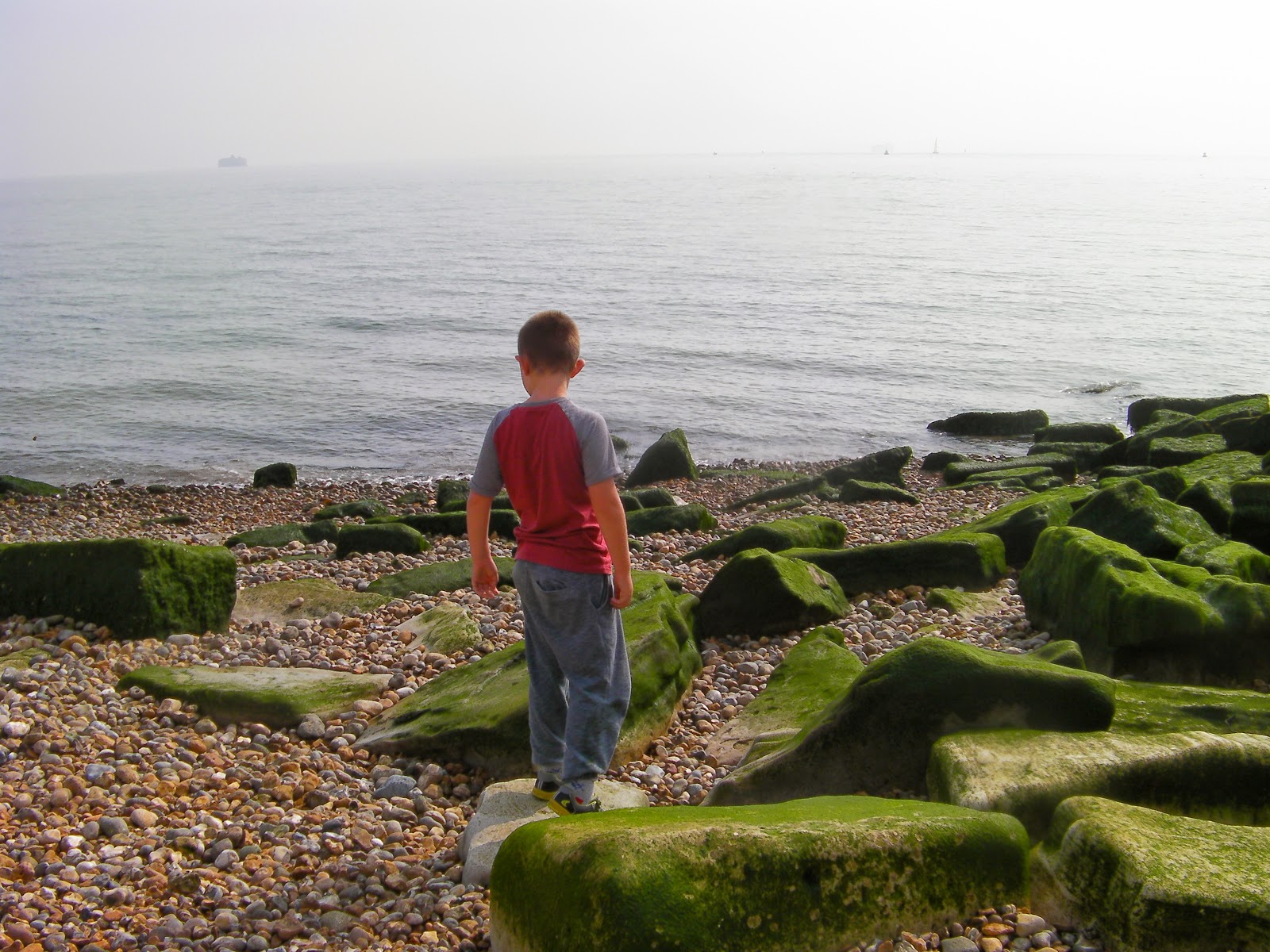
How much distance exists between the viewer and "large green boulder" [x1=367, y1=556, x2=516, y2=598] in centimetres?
882

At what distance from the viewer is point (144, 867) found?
4191 millimetres

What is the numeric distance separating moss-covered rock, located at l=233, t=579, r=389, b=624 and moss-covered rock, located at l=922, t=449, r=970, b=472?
1293 cm

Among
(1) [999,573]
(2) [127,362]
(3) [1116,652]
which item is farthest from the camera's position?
(2) [127,362]

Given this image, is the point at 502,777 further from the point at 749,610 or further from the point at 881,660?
the point at 749,610

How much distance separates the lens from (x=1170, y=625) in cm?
584

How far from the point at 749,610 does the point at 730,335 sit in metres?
27.4

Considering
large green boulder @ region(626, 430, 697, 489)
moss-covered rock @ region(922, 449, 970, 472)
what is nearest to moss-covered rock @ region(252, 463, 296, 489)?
large green boulder @ region(626, 430, 697, 489)

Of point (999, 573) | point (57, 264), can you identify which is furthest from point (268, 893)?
point (57, 264)

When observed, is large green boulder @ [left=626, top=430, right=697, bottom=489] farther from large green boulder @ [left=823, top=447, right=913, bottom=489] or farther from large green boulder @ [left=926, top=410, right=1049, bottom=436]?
large green boulder @ [left=926, top=410, right=1049, bottom=436]

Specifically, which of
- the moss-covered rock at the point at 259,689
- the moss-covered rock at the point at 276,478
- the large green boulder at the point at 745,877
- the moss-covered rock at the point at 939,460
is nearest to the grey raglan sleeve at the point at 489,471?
the large green boulder at the point at 745,877

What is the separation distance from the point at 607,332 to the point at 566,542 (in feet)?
102

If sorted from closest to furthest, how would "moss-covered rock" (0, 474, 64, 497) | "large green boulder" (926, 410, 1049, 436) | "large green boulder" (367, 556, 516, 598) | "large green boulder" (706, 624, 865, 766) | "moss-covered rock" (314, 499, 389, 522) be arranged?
"large green boulder" (706, 624, 865, 766), "large green boulder" (367, 556, 516, 598), "moss-covered rock" (314, 499, 389, 522), "moss-covered rock" (0, 474, 64, 497), "large green boulder" (926, 410, 1049, 436)

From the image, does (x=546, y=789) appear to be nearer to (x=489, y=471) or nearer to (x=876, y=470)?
(x=489, y=471)

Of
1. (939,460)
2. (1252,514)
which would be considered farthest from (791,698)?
(939,460)
